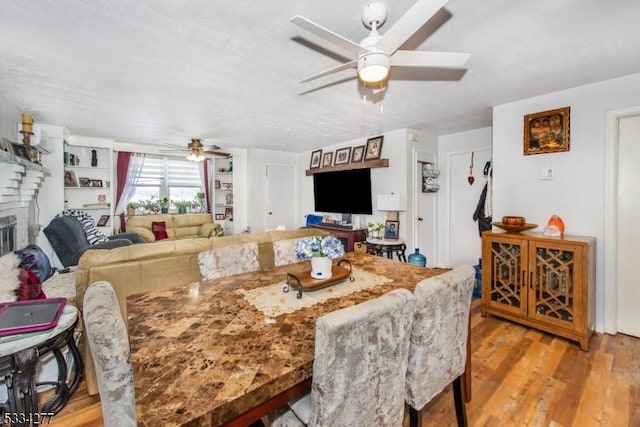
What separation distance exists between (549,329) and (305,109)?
325cm

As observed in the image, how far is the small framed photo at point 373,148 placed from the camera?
4.50 metres

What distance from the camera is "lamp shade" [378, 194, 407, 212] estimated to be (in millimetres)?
4121

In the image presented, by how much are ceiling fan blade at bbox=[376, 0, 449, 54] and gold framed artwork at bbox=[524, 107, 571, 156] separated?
2273mm

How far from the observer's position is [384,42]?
1.41 m

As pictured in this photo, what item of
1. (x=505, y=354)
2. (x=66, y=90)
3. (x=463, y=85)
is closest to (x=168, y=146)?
(x=66, y=90)

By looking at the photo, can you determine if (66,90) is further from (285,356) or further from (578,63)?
(578,63)

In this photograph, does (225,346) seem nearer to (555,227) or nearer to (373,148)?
(555,227)

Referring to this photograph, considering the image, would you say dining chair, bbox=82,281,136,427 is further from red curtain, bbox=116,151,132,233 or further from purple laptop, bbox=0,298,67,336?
red curtain, bbox=116,151,132,233

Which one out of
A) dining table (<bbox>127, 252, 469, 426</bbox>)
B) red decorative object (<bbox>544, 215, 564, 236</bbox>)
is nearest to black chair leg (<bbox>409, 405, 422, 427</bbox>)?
dining table (<bbox>127, 252, 469, 426</bbox>)

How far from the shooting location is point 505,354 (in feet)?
7.41

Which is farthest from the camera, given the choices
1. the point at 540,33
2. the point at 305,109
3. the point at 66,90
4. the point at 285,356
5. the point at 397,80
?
the point at 305,109

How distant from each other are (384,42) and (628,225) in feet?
9.41

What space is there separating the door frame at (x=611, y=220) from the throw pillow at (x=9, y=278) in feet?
14.9

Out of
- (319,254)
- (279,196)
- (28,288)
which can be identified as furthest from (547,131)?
(279,196)
